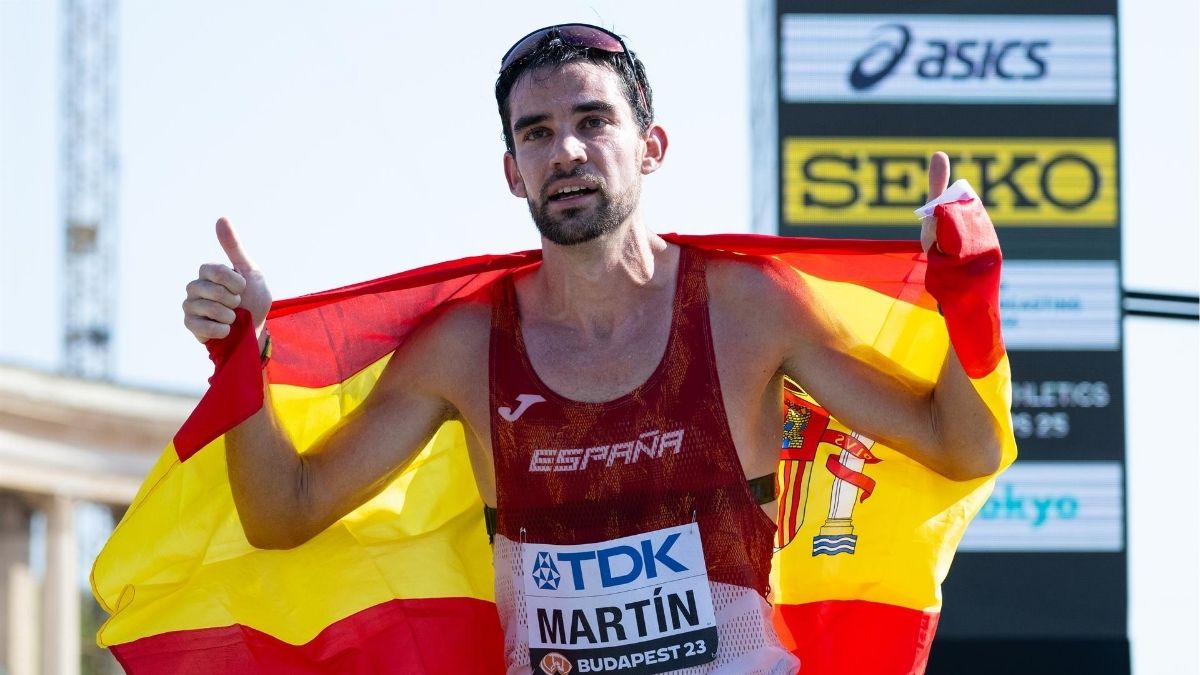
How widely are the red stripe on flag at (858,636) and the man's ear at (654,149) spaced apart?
3.25 ft

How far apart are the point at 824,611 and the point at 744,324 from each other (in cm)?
78

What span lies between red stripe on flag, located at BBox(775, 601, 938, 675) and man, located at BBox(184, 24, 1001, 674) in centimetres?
43

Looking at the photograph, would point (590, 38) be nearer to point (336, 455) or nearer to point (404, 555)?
point (336, 455)

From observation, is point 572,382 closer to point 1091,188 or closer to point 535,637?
point 535,637

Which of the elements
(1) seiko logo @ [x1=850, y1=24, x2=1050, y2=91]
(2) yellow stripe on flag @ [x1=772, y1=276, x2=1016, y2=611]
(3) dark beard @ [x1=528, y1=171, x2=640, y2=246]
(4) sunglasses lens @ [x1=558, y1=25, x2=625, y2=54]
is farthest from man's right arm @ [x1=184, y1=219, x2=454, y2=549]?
(1) seiko logo @ [x1=850, y1=24, x2=1050, y2=91]

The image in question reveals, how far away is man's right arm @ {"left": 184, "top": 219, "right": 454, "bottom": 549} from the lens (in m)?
3.61

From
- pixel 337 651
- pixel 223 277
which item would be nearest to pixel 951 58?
pixel 337 651

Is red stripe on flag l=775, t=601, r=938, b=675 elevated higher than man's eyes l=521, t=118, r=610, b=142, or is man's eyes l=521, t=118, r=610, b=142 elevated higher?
man's eyes l=521, t=118, r=610, b=142

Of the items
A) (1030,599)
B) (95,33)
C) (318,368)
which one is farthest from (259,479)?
(95,33)

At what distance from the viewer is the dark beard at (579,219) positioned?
346 centimetres

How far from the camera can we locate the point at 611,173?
137 inches

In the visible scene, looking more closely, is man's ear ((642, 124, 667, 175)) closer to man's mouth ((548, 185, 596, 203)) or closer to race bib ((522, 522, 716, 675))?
man's mouth ((548, 185, 596, 203))

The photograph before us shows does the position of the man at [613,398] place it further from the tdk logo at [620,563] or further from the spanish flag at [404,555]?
the spanish flag at [404,555]

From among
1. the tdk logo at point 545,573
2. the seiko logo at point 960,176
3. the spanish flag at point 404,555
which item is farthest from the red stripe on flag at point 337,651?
the seiko logo at point 960,176
